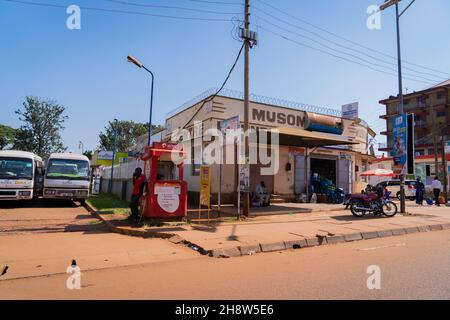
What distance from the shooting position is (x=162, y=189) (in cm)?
1107

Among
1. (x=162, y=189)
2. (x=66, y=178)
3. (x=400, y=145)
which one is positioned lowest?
(x=162, y=189)

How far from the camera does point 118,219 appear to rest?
11.8m

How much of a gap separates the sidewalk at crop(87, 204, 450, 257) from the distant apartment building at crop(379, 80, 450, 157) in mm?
46671

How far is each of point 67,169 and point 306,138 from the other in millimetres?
12653

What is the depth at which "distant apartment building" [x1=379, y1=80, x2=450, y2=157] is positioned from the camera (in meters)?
53.8

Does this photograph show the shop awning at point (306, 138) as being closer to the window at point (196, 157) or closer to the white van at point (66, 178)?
the window at point (196, 157)

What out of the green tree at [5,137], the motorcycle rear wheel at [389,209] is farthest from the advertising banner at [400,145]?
the green tree at [5,137]

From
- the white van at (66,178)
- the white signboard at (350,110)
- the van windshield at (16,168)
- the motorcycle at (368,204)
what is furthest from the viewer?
the white signboard at (350,110)

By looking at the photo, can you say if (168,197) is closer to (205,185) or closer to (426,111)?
(205,185)

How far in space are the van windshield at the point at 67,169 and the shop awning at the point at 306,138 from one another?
34.4ft

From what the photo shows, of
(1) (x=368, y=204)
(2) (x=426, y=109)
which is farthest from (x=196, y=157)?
(2) (x=426, y=109)

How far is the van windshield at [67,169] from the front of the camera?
17.2 metres
